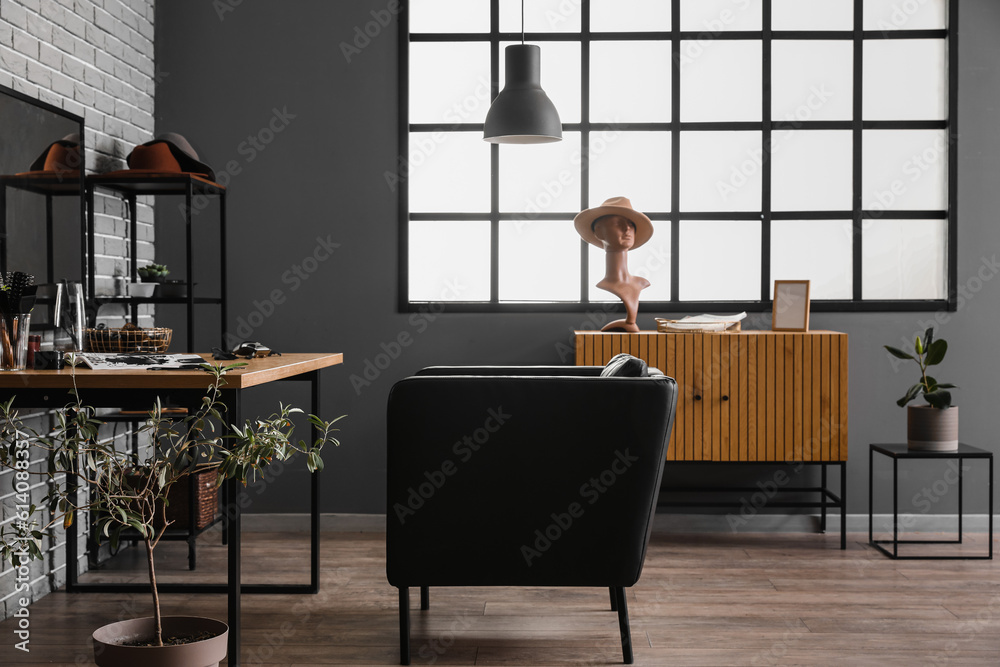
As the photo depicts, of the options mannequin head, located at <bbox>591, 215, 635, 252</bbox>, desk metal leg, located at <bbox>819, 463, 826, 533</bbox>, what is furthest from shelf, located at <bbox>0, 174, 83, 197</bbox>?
desk metal leg, located at <bbox>819, 463, 826, 533</bbox>

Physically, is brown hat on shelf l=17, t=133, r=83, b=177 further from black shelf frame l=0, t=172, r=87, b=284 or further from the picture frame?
the picture frame

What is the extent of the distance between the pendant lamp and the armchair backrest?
148cm

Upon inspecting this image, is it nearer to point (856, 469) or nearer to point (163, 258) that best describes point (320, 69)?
point (163, 258)

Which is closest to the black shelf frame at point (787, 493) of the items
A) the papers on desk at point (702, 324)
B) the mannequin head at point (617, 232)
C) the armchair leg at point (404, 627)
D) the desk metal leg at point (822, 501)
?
the desk metal leg at point (822, 501)

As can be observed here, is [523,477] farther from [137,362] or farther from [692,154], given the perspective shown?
[692,154]

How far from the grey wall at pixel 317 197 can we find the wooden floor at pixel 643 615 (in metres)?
0.90

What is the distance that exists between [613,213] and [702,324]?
2.21ft

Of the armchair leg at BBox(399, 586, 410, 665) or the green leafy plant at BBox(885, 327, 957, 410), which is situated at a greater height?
the green leafy plant at BBox(885, 327, 957, 410)

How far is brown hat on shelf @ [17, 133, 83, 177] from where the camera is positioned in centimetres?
328

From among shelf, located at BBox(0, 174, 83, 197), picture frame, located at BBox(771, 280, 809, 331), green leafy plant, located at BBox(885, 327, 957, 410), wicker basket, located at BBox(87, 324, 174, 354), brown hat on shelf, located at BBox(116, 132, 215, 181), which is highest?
brown hat on shelf, located at BBox(116, 132, 215, 181)

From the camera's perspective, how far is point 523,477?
8.58 ft

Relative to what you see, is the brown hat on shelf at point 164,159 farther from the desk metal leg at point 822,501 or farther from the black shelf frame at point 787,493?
the desk metal leg at point 822,501

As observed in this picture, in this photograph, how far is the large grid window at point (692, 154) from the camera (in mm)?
4508

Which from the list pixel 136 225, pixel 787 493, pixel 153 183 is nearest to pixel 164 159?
pixel 153 183
